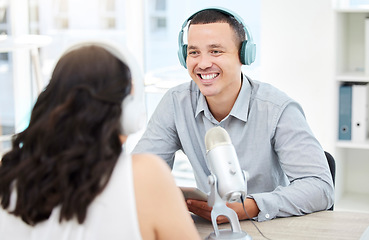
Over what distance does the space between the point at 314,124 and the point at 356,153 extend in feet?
1.13

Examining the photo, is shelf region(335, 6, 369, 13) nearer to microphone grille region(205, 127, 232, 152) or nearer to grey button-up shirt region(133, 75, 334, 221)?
grey button-up shirt region(133, 75, 334, 221)

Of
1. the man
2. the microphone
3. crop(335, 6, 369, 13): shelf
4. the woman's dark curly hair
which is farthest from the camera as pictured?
crop(335, 6, 369, 13): shelf

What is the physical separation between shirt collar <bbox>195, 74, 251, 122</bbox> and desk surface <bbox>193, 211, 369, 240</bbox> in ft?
1.43

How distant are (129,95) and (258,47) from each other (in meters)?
2.78

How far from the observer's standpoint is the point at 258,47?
386cm

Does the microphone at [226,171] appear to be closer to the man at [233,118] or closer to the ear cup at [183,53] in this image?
the man at [233,118]

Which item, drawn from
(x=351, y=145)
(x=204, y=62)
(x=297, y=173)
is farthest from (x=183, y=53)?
(x=351, y=145)

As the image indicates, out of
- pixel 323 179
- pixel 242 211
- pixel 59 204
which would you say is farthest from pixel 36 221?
pixel 323 179

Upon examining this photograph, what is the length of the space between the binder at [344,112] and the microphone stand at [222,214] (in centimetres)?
188

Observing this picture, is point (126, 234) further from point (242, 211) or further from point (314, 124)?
point (314, 124)

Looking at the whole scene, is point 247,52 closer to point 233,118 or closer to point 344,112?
point 233,118

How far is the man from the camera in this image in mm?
1946

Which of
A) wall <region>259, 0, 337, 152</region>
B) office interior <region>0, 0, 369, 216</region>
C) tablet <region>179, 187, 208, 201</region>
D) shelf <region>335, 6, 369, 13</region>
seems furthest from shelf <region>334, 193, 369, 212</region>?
tablet <region>179, 187, 208, 201</region>

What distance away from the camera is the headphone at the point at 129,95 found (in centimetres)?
114
